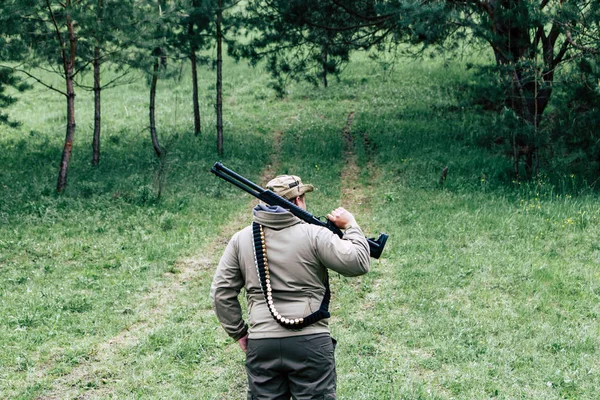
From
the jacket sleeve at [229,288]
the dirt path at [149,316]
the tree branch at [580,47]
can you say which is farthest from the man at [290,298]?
the tree branch at [580,47]

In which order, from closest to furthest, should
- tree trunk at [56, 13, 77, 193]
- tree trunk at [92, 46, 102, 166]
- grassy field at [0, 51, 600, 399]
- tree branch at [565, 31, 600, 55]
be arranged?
grassy field at [0, 51, 600, 399] → tree branch at [565, 31, 600, 55] → tree trunk at [56, 13, 77, 193] → tree trunk at [92, 46, 102, 166]

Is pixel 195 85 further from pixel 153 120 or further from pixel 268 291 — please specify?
pixel 268 291

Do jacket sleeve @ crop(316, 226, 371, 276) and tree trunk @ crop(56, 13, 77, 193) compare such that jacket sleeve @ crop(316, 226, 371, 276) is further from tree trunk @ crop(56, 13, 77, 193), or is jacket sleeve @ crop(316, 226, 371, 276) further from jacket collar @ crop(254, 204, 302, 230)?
tree trunk @ crop(56, 13, 77, 193)

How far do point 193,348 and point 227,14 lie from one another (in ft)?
Answer: 47.2

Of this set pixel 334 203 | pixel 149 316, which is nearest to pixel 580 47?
pixel 334 203

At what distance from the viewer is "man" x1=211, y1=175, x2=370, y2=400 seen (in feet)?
13.4

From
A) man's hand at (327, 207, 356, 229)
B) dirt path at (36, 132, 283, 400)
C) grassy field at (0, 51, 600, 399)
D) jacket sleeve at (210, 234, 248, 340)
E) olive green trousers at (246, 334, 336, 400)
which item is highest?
man's hand at (327, 207, 356, 229)

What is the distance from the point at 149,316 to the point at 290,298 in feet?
18.2

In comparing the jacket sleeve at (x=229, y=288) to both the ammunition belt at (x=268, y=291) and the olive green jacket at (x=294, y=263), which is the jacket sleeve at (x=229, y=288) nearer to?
the olive green jacket at (x=294, y=263)

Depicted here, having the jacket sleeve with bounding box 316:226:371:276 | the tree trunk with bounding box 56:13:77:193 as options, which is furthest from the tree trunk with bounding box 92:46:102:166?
the jacket sleeve with bounding box 316:226:371:276

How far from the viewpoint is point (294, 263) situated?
4141 mm

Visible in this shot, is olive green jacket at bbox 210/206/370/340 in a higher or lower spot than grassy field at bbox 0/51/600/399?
higher

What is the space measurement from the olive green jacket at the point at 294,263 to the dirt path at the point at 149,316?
369 cm

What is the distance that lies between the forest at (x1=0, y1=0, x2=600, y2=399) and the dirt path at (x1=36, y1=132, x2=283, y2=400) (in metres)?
0.04
